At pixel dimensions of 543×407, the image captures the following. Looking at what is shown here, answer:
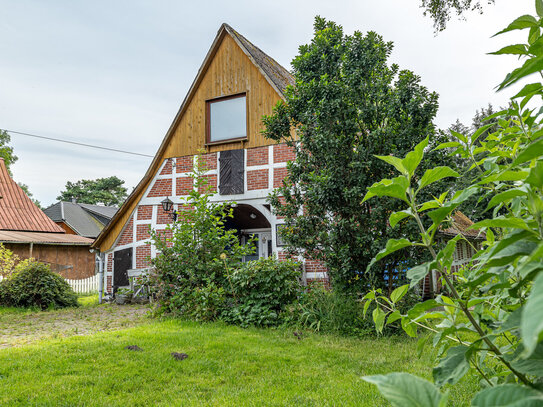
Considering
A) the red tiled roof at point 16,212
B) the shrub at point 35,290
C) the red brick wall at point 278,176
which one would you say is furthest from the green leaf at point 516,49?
the red tiled roof at point 16,212

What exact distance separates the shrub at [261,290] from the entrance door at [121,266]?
569 centimetres

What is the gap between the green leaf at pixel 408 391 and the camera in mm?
448

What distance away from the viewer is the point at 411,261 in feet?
19.4

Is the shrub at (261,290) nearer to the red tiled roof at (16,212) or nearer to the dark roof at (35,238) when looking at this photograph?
the dark roof at (35,238)

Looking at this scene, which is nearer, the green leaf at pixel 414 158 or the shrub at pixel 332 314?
the green leaf at pixel 414 158

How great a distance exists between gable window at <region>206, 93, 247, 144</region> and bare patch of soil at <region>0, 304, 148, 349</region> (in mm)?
5177

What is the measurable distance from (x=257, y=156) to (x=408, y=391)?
9963 mm

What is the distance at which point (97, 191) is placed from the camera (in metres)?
47.7

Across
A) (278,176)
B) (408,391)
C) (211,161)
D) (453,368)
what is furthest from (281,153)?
(408,391)

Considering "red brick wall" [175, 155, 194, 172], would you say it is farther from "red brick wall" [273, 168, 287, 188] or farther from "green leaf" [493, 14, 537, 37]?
"green leaf" [493, 14, 537, 37]

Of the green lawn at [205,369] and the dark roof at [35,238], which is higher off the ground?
the dark roof at [35,238]

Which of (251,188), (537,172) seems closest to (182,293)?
(251,188)

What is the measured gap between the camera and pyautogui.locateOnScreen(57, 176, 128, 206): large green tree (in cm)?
4709

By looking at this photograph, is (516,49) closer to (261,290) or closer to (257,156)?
(261,290)
